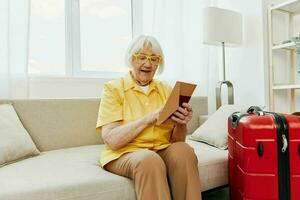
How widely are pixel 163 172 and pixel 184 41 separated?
5.71 ft

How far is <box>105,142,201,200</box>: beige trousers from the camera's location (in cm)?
109

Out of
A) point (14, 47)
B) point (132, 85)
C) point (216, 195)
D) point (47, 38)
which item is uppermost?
point (47, 38)

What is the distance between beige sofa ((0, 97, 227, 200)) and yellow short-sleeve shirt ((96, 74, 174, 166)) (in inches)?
6.3

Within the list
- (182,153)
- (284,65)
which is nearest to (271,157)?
(182,153)

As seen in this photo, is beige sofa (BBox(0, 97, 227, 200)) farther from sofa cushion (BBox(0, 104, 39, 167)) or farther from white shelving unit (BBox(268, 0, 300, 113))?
white shelving unit (BBox(268, 0, 300, 113))

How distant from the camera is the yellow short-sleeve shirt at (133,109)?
4.37 ft

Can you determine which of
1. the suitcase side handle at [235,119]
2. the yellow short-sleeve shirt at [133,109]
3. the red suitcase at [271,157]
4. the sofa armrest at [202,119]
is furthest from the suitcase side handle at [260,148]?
the sofa armrest at [202,119]

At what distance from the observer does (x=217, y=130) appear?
1.84 metres

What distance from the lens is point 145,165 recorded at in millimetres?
1115

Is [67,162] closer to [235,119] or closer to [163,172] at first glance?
[163,172]

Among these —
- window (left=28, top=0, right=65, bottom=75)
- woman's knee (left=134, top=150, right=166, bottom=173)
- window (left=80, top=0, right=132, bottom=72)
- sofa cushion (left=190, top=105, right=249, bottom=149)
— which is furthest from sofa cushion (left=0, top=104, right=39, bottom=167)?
sofa cushion (left=190, top=105, right=249, bottom=149)

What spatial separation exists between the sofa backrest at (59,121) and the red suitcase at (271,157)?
1.01 m

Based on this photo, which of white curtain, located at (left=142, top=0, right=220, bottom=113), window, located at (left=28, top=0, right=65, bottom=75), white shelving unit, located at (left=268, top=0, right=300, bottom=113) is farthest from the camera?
white curtain, located at (left=142, top=0, right=220, bottom=113)

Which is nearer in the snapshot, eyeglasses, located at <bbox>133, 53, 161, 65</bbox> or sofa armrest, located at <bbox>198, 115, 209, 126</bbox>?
eyeglasses, located at <bbox>133, 53, 161, 65</bbox>
